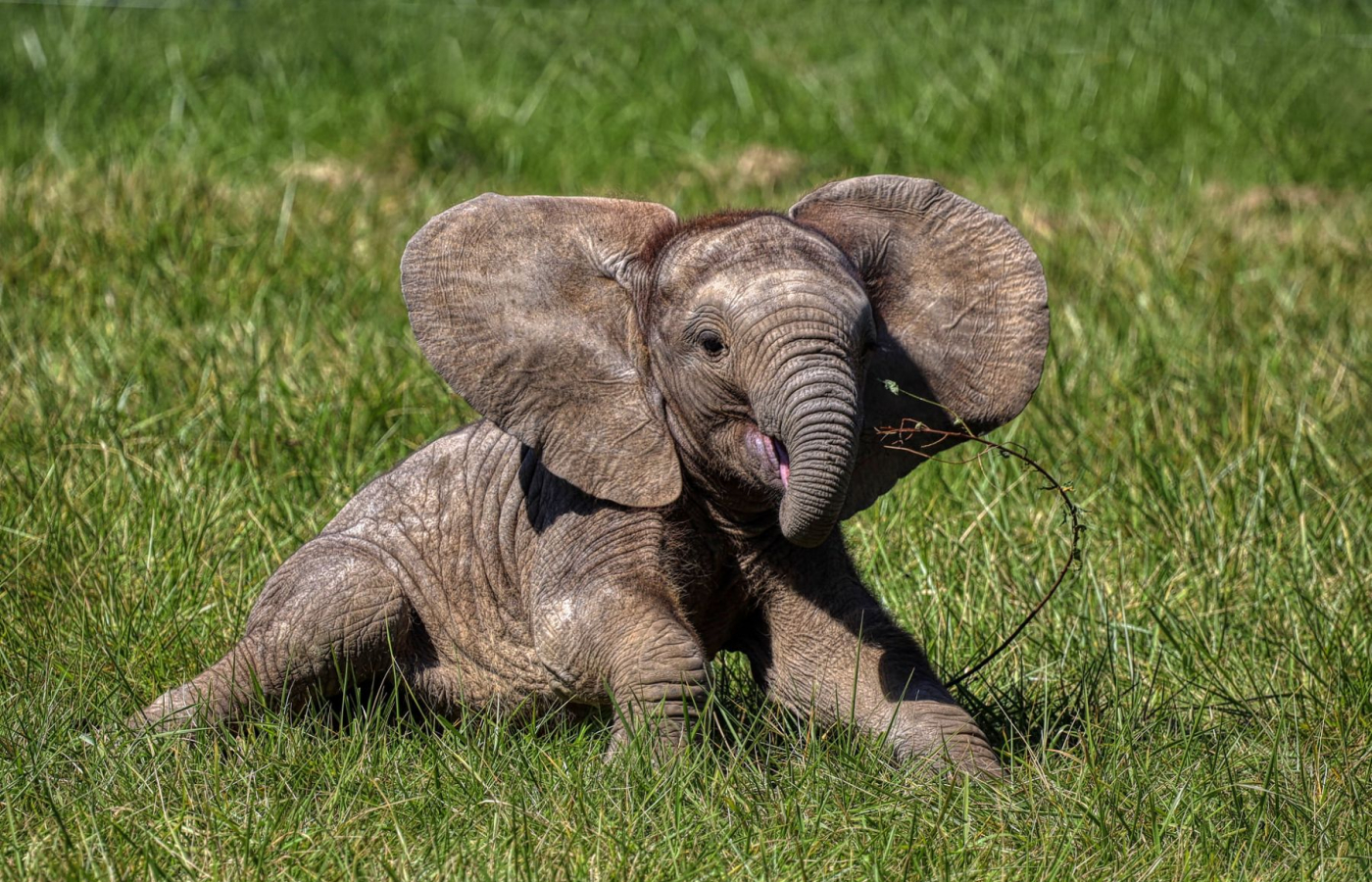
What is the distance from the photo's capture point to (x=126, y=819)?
12.6 feet

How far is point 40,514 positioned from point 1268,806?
3631mm

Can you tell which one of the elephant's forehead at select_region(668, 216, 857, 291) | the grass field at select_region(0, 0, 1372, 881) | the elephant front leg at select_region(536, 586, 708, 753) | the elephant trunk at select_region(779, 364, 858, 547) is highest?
the elephant's forehead at select_region(668, 216, 857, 291)

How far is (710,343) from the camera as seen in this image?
402cm

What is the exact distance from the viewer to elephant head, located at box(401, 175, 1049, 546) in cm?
403

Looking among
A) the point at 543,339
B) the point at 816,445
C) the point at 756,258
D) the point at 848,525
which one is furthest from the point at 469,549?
the point at 848,525

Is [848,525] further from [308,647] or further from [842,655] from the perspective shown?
[308,647]

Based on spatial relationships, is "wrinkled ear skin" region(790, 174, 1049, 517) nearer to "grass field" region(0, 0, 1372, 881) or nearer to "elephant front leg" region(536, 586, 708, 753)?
"elephant front leg" region(536, 586, 708, 753)

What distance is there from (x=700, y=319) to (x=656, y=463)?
1.20 feet

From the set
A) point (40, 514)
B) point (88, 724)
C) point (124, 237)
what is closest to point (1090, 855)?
point (88, 724)

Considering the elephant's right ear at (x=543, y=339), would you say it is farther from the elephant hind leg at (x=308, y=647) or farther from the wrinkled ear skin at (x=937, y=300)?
the elephant hind leg at (x=308, y=647)

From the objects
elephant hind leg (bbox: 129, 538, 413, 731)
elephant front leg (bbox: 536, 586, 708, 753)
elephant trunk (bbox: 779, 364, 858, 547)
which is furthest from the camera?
elephant hind leg (bbox: 129, 538, 413, 731)

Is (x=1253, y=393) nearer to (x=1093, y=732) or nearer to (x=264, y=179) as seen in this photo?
(x=1093, y=732)

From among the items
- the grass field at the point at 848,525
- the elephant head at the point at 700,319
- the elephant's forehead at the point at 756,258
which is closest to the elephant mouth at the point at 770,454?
the elephant head at the point at 700,319

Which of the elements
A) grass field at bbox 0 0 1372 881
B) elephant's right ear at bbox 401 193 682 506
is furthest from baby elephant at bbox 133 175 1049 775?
grass field at bbox 0 0 1372 881
